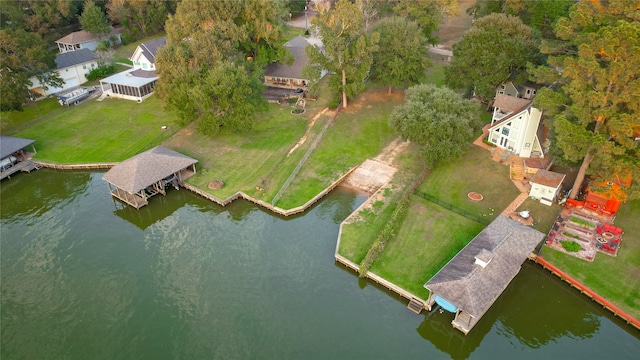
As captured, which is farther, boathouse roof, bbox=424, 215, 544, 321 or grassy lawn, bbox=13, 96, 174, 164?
grassy lawn, bbox=13, 96, 174, 164

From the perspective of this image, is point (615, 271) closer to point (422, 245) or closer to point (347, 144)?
point (422, 245)

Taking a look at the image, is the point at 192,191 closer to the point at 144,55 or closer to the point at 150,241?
the point at 150,241

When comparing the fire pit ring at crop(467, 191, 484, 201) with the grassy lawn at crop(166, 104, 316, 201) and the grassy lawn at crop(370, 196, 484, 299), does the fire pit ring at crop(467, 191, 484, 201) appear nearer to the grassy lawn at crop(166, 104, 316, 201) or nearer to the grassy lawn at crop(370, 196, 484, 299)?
the grassy lawn at crop(370, 196, 484, 299)

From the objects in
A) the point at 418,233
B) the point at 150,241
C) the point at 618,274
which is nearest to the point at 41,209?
the point at 150,241

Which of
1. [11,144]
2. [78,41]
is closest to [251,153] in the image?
[11,144]

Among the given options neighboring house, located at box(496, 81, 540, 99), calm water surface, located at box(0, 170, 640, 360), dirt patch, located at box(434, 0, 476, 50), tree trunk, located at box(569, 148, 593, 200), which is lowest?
calm water surface, located at box(0, 170, 640, 360)

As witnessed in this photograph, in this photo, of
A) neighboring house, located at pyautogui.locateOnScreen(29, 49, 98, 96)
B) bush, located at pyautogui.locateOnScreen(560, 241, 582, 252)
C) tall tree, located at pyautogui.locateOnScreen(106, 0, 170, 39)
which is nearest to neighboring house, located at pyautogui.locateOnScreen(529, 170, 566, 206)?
bush, located at pyautogui.locateOnScreen(560, 241, 582, 252)

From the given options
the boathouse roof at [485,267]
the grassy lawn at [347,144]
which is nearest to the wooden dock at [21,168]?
the grassy lawn at [347,144]

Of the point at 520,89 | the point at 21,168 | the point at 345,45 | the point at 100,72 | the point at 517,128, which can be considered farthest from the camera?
the point at 100,72
